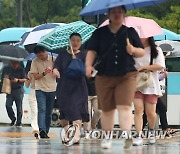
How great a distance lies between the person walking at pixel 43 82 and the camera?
1554 centimetres

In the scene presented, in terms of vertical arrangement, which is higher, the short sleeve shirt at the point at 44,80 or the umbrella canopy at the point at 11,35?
the umbrella canopy at the point at 11,35

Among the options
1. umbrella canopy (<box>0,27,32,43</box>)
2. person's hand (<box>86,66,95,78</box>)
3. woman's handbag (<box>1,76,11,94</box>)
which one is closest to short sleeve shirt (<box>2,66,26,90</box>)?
woman's handbag (<box>1,76,11,94</box>)

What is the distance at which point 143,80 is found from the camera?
12.9m

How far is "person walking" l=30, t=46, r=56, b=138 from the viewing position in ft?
51.0

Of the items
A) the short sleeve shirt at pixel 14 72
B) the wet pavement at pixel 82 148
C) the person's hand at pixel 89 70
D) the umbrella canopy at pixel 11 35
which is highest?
the umbrella canopy at pixel 11 35

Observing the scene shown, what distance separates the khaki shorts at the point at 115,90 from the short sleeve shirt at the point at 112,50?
9 centimetres

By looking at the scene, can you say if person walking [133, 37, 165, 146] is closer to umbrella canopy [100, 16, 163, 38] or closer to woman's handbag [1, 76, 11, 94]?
umbrella canopy [100, 16, 163, 38]

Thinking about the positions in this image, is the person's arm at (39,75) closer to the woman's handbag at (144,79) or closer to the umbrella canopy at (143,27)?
the umbrella canopy at (143,27)

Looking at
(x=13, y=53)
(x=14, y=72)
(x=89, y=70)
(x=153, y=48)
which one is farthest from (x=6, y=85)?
(x=89, y=70)

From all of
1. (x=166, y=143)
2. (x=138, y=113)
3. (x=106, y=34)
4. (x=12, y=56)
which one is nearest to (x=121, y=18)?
(x=106, y=34)

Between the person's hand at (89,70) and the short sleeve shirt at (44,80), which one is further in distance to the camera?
the short sleeve shirt at (44,80)

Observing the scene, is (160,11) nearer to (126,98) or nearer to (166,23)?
(166,23)

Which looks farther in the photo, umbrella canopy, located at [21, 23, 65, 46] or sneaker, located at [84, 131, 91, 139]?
umbrella canopy, located at [21, 23, 65, 46]

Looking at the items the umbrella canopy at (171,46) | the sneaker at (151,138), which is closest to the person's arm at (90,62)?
the sneaker at (151,138)
